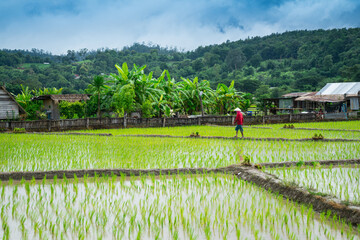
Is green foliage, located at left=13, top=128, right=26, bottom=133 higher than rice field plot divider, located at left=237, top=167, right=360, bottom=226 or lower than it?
higher

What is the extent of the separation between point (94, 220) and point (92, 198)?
0.81 m

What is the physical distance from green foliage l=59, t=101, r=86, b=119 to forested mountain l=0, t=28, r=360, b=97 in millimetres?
15361

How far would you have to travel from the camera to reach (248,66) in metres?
65.1

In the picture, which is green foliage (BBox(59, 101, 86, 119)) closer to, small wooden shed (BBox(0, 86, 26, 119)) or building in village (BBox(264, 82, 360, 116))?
small wooden shed (BBox(0, 86, 26, 119))

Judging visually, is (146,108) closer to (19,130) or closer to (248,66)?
(19,130)

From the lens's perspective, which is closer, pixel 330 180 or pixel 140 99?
pixel 330 180

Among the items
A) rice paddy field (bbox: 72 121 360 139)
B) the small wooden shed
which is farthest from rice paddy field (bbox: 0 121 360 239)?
the small wooden shed

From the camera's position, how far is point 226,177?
5.22 metres

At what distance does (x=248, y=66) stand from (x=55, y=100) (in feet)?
161

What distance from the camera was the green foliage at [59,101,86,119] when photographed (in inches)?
799

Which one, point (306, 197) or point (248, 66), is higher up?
point (248, 66)

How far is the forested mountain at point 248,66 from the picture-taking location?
4153 cm

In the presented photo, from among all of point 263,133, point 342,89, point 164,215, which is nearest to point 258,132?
point 263,133

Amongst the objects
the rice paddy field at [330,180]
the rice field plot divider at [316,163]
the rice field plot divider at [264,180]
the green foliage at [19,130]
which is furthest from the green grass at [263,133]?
the rice field plot divider at [264,180]
